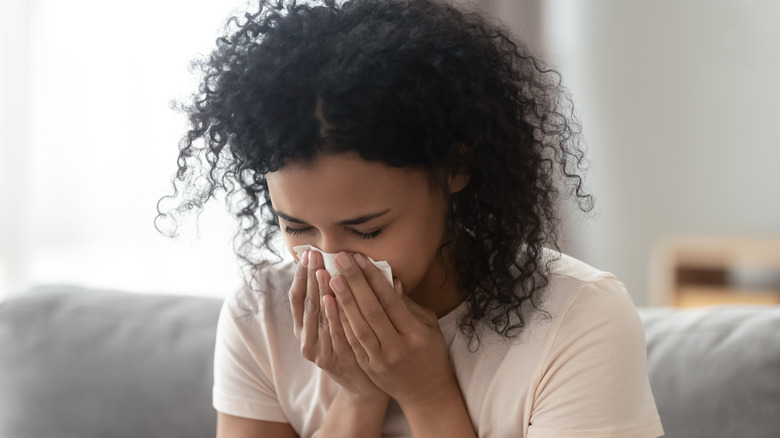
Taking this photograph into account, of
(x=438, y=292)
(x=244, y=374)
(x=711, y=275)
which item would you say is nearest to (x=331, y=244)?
(x=438, y=292)

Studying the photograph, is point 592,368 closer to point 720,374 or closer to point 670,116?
point 720,374

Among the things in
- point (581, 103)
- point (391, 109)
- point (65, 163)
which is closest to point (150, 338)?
point (391, 109)

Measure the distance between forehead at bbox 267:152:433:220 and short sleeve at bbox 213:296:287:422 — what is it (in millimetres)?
364

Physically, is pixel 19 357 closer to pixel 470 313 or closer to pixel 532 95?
pixel 470 313

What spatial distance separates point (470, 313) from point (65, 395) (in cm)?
85

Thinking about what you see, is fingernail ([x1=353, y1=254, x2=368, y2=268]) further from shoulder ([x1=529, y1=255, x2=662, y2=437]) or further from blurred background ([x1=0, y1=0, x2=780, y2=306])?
blurred background ([x1=0, y1=0, x2=780, y2=306])

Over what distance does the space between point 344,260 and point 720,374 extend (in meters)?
0.64

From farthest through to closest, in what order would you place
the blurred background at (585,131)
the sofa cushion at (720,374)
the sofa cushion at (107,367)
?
the blurred background at (585,131) → the sofa cushion at (107,367) → the sofa cushion at (720,374)

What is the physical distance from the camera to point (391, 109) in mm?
1062

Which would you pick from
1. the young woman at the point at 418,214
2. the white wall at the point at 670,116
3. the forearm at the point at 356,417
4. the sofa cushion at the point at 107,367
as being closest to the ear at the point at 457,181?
the young woman at the point at 418,214

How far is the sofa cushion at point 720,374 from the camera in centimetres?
130

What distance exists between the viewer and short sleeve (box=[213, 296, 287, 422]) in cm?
141

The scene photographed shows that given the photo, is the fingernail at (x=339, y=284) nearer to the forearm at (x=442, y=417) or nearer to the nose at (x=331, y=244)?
the nose at (x=331, y=244)

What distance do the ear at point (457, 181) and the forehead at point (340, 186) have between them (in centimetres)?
6
